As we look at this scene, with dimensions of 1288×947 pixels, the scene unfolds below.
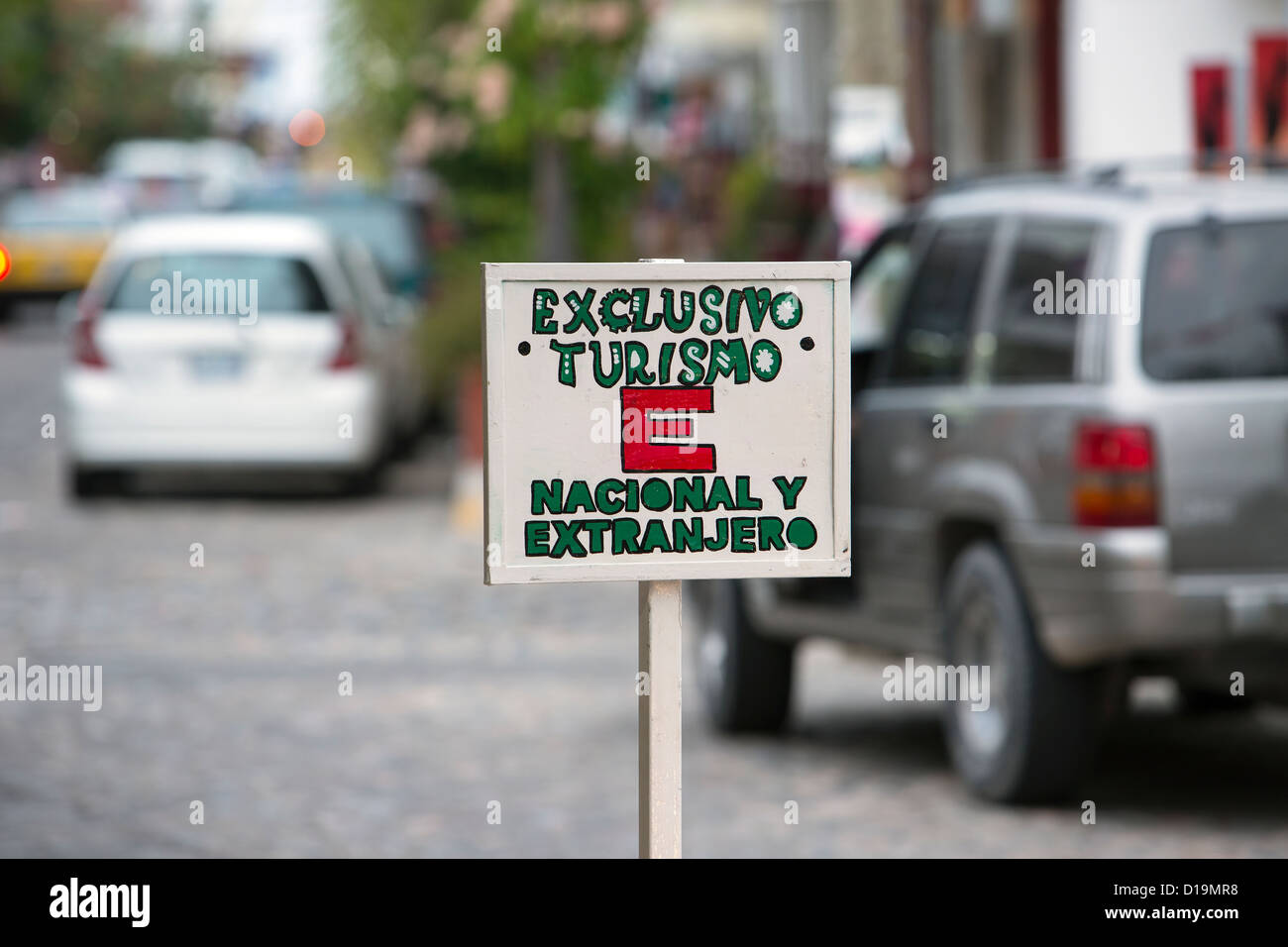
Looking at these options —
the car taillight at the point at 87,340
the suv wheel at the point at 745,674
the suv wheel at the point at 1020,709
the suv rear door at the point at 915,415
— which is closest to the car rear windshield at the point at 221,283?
the car taillight at the point at 87,340

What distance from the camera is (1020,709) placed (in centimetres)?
809

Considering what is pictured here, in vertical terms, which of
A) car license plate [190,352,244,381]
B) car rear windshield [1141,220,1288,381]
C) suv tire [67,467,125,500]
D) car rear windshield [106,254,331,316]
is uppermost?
car rear windshield [106,254,331,316]

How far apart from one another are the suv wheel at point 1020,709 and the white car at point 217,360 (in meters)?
9.18

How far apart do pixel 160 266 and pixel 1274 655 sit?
35.0 ft

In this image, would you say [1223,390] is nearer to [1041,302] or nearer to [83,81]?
[1041,302]

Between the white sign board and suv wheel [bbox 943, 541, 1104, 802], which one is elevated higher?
the white sign board

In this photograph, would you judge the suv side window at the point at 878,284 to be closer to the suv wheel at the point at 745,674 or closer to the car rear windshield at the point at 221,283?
the suv wheel at the point at 745,674

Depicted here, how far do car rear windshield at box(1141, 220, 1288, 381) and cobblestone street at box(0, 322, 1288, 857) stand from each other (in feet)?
4.57

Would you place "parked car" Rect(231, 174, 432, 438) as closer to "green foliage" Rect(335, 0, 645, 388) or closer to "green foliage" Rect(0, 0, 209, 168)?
"green foliage" Rect(335, 0, 645, 388)

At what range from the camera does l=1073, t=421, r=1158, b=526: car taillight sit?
770 centimetres

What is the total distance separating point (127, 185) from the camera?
49.3 meters

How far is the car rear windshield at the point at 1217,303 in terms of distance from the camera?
7812 mm

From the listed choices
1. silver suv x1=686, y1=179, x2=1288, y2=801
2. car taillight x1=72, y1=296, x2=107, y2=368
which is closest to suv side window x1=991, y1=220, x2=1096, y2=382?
silver suv x1=686, y1=179, x2=1288, y2=801

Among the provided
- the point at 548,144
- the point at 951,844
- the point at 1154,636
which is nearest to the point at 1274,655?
the point at 1154,636
